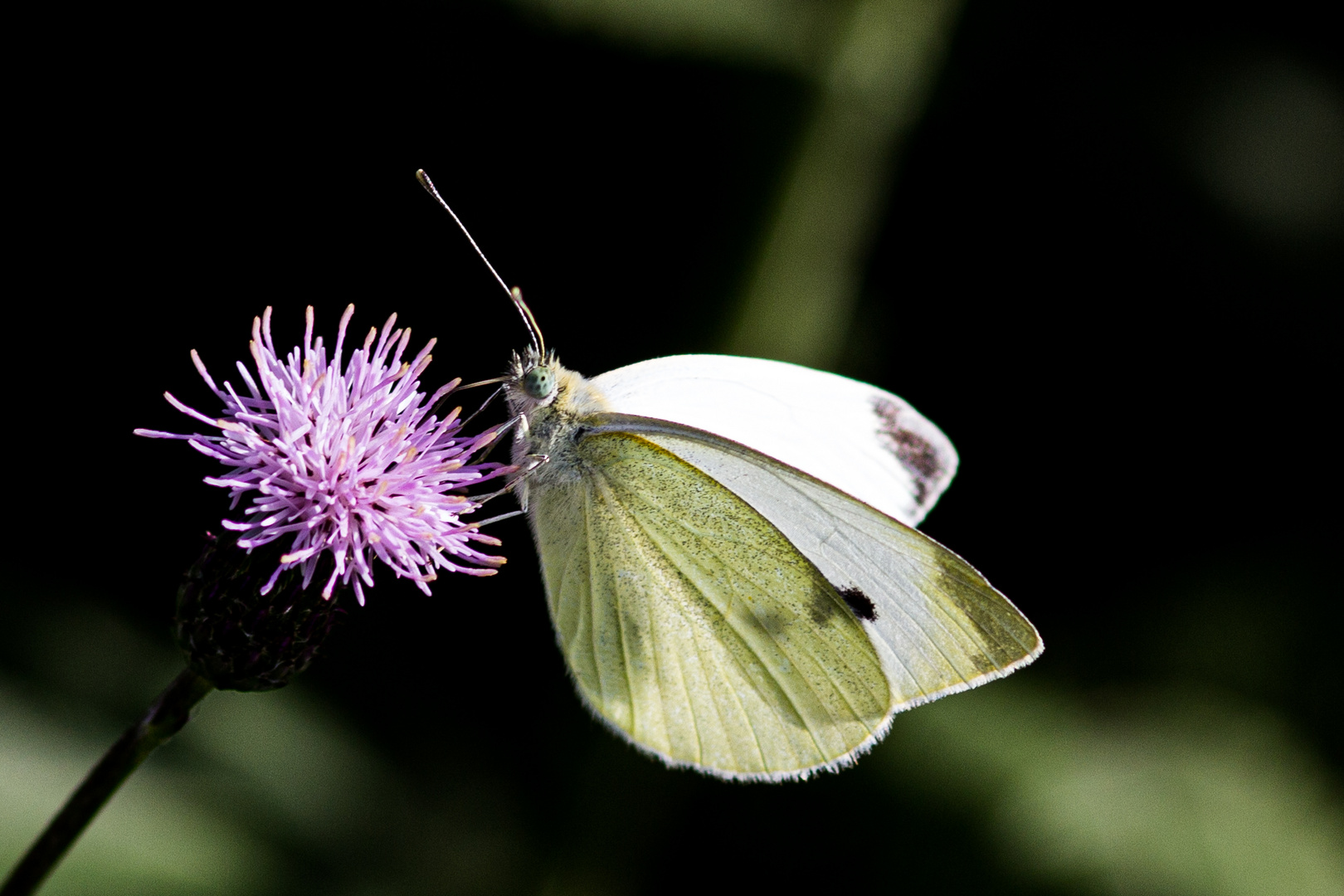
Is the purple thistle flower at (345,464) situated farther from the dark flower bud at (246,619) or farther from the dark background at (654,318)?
the dark background at (654,318)

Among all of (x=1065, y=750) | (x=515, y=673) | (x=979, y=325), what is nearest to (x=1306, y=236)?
(x=979, y=325)

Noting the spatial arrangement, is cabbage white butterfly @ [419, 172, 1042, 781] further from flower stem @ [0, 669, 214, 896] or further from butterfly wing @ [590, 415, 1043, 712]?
flower stem @ [0, 669, 214, 896]

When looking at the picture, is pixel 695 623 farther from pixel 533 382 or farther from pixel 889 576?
pixel 533 382

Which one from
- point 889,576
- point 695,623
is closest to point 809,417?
point 889,576

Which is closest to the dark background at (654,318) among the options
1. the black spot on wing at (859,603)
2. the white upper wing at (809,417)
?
the white upper wing at (809,417)

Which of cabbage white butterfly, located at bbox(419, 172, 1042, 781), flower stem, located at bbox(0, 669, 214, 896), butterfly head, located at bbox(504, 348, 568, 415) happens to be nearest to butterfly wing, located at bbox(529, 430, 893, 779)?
cabbage white butterfly, located at bbox(419, 172, 1042, 781)

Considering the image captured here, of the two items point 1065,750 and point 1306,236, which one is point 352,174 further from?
point 1306,236
